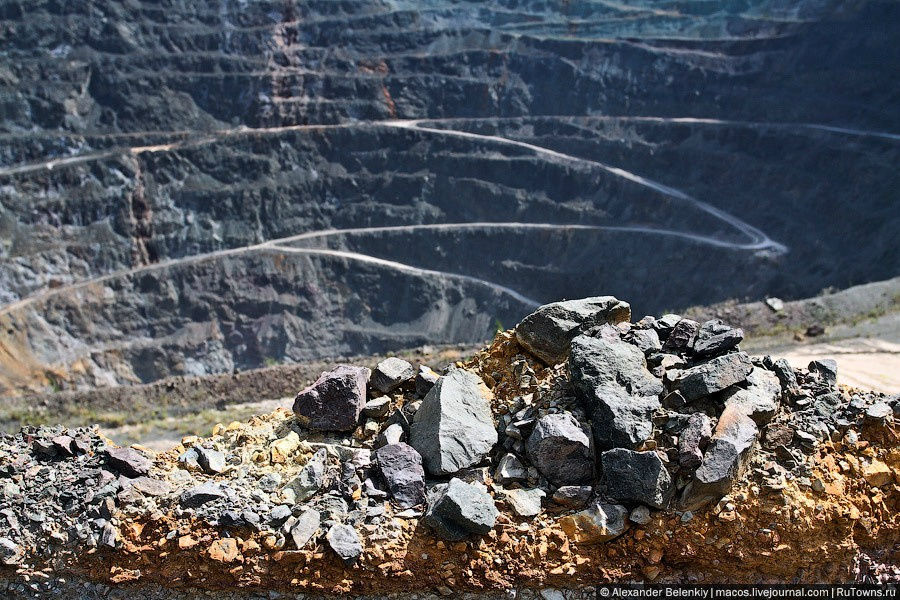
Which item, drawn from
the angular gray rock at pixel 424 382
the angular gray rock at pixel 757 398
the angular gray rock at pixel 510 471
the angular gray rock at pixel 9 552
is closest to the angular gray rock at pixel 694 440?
the angular gray rock at pixel 757 398

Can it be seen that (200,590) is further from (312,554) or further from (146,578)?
(312,554)

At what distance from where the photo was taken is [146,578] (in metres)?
7.02

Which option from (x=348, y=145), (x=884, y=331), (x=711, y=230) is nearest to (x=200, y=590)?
(x=884, y=331)

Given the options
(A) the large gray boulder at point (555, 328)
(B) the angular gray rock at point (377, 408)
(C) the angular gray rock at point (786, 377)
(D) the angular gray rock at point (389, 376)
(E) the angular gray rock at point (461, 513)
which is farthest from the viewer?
(D) the angular gray rock at point (389, 376)

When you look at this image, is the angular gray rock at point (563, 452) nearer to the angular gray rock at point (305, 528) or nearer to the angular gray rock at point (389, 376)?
the angular gray rock at point (389, 376)

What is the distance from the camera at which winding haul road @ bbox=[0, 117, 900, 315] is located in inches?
1494

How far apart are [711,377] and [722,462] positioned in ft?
2.87

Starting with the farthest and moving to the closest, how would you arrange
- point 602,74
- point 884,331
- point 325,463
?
point 602,74 < point 884,331 < point 325,463

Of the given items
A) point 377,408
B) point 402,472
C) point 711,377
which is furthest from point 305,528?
point 711,377

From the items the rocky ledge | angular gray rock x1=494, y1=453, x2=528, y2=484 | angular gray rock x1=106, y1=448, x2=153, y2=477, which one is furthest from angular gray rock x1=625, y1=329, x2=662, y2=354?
angular gray rock x1=106, y1=448, x2=153, y2=477

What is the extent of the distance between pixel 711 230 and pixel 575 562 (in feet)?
118

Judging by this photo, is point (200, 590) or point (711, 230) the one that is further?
point (711, 230)

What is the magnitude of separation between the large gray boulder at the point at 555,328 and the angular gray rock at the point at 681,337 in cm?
61

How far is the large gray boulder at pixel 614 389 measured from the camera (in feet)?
22.5
